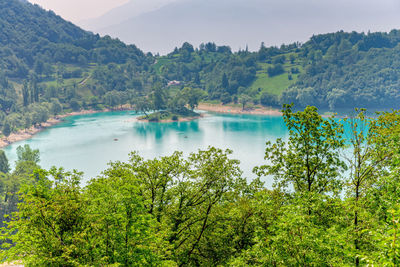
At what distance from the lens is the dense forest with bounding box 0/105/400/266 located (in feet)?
46.1

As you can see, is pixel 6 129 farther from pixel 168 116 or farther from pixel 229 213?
pixel 229 213

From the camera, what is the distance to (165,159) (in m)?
26.3

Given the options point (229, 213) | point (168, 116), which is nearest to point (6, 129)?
point (168, 116)

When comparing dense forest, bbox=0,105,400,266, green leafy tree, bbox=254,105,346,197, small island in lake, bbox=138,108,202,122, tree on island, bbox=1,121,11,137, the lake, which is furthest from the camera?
small island in lake, bbox=138,108,202,122

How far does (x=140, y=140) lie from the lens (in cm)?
13725

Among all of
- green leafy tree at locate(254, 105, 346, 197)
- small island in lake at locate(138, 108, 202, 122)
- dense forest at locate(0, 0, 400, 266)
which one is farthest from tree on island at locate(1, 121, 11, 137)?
green leafy tree at locate(254, 105, 346, 197)

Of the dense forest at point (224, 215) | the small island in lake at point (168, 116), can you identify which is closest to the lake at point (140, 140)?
the small island in lake at point (168, 116)

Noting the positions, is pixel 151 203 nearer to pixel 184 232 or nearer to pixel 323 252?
pixel 184 232

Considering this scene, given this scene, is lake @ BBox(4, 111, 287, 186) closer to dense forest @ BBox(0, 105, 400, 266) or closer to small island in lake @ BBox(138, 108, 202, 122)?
small island in lake @ BBox(138, 108, 202, 122)

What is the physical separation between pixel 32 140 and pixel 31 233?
14450cm

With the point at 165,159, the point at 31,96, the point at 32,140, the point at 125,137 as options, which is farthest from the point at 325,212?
the point at 31,96

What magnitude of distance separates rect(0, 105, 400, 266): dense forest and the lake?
58.5 m

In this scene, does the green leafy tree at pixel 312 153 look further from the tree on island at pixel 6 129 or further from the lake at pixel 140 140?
the tree on island at pixel 6 129

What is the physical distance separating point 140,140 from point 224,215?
11742cm
